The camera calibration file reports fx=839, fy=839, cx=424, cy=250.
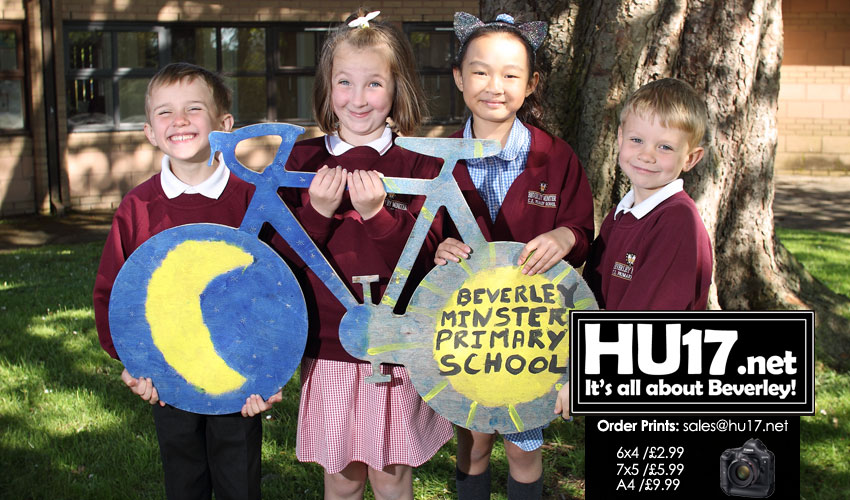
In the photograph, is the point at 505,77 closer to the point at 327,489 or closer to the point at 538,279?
the point at 538,279

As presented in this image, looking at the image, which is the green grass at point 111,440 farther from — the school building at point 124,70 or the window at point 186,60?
the window at point 186,60

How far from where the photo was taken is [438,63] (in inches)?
453

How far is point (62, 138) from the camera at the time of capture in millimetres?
10109

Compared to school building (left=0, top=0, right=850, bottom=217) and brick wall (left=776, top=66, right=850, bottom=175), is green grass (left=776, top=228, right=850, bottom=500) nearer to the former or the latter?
school building (left=0, top=0, right=850, bottom=217)

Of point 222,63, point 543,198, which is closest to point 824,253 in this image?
point 543,198

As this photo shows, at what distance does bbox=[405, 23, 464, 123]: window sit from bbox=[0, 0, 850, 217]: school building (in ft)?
0.05

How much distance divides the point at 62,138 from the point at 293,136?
8959 millimetres

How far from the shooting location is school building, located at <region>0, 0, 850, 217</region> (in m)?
9.80

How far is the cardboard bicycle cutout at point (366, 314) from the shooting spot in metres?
2.17

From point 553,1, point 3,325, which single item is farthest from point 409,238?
point 3,325

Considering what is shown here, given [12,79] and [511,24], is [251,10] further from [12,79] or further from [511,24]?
[511,24]

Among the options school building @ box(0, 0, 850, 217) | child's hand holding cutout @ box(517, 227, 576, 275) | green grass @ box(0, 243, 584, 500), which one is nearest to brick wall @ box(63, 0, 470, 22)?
school building @ box(0, 0, 850, 217)

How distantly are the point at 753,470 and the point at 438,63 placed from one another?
993cm

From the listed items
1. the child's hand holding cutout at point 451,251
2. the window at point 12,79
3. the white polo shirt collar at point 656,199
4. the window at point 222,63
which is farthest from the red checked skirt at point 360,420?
the window at point 12,79
